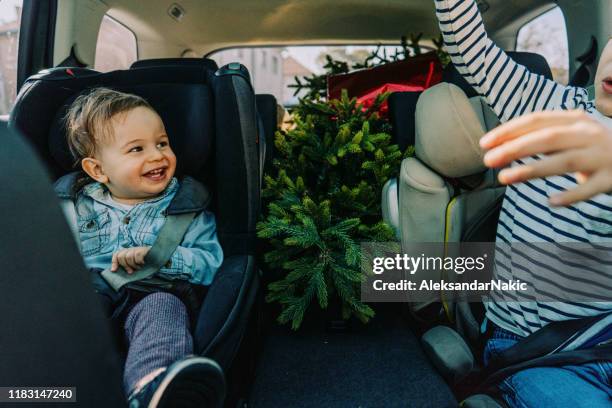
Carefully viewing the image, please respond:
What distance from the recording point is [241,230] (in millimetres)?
1475

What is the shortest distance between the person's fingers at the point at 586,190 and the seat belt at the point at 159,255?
1.06 metres

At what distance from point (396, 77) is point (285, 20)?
0.98 meters

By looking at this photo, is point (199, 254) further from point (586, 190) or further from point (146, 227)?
point (586, 190)

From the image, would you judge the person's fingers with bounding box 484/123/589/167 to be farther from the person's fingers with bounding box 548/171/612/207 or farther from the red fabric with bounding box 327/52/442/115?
the red fabric with bounding box 327/52/442/115

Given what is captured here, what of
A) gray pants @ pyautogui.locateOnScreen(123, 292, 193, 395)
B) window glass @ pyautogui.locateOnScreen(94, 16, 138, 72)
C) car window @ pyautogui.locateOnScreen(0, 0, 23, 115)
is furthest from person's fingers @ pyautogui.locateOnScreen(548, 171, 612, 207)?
window glass @ pyautogui.locateOnScreen(94, 16, 138, 72)

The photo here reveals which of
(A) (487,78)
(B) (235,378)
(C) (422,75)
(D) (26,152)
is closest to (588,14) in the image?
(C) (422,75)

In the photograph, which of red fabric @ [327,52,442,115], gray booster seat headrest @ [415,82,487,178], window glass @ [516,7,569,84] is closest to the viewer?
gray booster seat headrest @ [415,82,487,178]

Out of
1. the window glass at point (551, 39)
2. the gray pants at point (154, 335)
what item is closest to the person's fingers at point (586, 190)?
the gray pants at point (154, 335)

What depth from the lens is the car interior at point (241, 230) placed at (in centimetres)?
54

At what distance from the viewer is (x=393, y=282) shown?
1560mm

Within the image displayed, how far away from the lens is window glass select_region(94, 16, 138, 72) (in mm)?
2566

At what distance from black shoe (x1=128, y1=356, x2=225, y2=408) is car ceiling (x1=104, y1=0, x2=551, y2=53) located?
91.0 inches

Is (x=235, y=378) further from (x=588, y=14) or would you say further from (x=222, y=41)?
(x=222, y=41)

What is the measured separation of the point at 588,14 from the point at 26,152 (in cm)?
229
